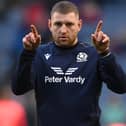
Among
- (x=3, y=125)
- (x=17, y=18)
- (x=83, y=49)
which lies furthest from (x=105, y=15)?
(x=83, y=49)

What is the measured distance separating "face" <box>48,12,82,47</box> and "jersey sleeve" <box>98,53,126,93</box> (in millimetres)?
312

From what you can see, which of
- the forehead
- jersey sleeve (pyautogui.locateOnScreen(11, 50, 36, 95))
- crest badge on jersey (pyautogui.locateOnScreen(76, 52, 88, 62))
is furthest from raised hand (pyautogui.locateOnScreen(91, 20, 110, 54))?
jersey sleeve (pyautogui.locateOnScreen(11, 50, 36, 95))

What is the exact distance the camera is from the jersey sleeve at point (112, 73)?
5.19 m

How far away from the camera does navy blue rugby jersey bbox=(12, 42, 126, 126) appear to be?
Answer: 524cm

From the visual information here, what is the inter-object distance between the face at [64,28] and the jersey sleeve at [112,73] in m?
0.31

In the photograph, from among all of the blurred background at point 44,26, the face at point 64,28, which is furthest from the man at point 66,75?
the blurred background at point 44,26

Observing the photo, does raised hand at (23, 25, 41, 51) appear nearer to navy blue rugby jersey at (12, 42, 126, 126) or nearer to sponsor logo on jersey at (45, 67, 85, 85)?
navy blue rugby jersey at (12, 42, 126, 126)

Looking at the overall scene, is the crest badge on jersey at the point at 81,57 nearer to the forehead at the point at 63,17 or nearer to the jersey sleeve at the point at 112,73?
the jersey sleeve at the point at 112,73

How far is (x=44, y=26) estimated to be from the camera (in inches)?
416

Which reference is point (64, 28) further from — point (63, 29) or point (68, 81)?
point (68, 81)

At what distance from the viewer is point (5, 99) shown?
890 cm

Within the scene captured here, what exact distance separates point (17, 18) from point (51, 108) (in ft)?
18.6

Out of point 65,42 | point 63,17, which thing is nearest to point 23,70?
point 65,42

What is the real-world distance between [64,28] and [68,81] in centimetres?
A: 43
